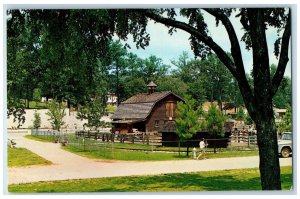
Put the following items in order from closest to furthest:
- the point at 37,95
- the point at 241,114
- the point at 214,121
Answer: the point at 37,95
the point at 241,114
the point at 214,121

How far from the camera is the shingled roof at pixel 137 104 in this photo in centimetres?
836

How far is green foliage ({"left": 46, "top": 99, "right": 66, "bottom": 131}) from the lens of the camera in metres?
8.16

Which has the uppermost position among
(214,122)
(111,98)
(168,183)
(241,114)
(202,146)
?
(111,98)

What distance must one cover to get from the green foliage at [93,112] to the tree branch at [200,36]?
1.60 metres

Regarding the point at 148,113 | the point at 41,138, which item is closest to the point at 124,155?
the point at 148,113

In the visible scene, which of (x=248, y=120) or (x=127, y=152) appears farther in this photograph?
(x=127, y=152)

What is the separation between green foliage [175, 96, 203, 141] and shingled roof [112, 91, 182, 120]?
1.04 feet

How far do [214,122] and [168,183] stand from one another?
4.10 ft

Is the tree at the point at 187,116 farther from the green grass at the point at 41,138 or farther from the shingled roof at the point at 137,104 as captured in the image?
the green grass at the point at 41,138

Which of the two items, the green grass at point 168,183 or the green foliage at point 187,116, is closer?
the green grass at point 168,183

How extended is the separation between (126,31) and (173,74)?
3.31 ft

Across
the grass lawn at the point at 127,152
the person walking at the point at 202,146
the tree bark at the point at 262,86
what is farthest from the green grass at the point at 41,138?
the tree bark at the point at 262,86

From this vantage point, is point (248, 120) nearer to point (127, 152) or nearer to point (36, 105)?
point (127, 152)

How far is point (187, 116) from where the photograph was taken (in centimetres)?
852
